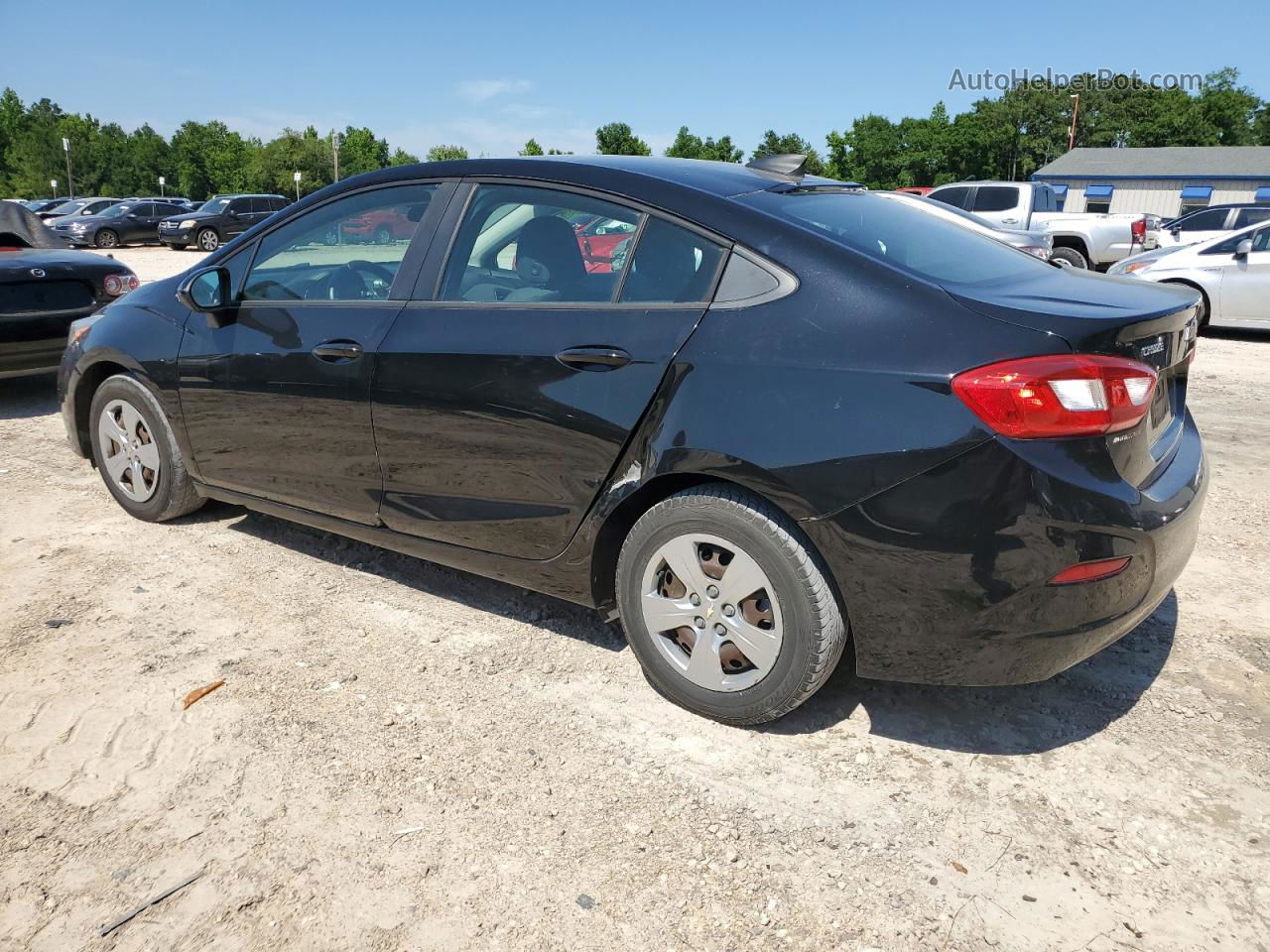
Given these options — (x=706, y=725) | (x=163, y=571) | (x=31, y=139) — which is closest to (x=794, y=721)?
(x=706, y=725)

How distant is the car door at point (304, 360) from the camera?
348 cm

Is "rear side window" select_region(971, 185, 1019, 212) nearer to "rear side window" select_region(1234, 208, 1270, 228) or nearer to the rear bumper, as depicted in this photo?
"rear side window" select_region(1234, 208, 1270, 228)

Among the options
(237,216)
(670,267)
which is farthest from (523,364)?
(237,216)

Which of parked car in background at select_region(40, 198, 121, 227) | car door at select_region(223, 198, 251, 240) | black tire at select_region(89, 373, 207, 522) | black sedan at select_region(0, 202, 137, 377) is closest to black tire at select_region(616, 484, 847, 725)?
black tire at select_region(89, 373, 207, 522)

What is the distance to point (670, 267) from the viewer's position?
2.86 metres

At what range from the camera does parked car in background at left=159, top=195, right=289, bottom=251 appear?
29625 mm

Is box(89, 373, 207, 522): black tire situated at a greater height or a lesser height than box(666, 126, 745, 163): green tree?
lesser

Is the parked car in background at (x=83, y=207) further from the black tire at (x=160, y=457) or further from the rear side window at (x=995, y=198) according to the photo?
the black tire at (x=160, y=457)

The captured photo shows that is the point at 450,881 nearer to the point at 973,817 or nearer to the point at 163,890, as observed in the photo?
the point at 163,890

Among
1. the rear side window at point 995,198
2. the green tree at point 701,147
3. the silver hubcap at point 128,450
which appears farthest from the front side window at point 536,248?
the green tree at point 701,147

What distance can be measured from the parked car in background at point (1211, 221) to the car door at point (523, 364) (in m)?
16.8

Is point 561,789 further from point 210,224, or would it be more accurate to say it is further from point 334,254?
point 210,224

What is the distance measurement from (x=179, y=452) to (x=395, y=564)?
1.13m

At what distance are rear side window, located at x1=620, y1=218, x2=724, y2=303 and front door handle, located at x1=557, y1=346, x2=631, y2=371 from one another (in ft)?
0.59
